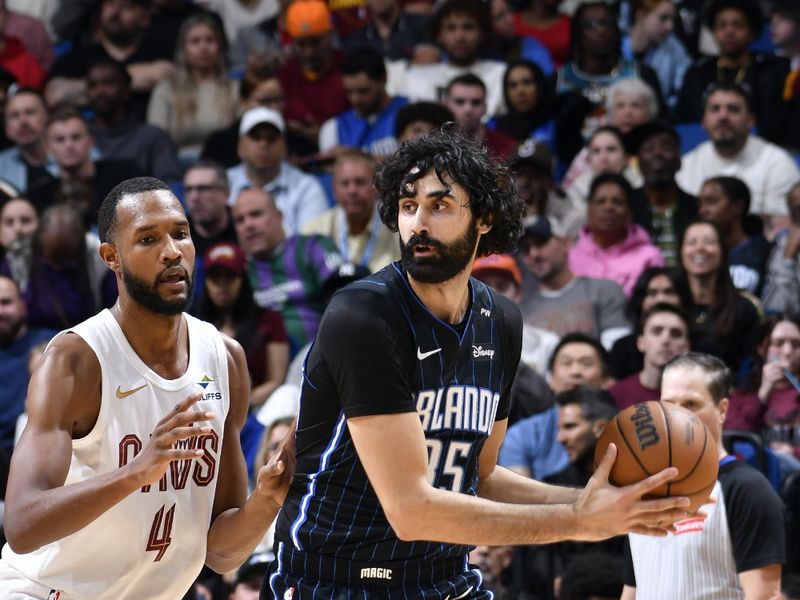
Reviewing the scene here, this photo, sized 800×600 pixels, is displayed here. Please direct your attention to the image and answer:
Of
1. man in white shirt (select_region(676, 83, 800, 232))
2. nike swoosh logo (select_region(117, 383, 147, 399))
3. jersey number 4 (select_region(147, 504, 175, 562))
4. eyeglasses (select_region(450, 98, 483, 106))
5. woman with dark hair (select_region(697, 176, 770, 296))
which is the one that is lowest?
jersey number 4 (select_region(147, 504, 175, 562))

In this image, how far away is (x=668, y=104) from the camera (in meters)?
11.0

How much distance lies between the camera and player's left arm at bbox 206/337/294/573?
4031 mm

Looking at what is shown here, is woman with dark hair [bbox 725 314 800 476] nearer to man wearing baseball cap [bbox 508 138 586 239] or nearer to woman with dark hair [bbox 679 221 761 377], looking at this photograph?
woman with dark hair [bbox 679 221 761 377]

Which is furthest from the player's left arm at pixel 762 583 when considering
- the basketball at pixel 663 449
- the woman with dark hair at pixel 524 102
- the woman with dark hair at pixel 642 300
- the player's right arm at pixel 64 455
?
the woman with dark hair at pixel 524 102

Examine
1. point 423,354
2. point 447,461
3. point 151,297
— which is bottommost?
point 447,461

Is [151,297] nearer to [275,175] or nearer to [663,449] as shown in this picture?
[663,449]

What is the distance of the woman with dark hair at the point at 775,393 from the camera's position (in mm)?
7254

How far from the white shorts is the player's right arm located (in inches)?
14.0

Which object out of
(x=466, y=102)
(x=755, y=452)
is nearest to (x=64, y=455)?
(x=755, y=452)

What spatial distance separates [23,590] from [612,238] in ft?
19.2

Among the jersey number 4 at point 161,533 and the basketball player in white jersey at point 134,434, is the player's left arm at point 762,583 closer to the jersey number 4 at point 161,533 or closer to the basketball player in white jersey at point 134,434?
the basketball player in white jersey at point 134,434

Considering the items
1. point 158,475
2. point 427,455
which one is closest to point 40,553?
point 158,475

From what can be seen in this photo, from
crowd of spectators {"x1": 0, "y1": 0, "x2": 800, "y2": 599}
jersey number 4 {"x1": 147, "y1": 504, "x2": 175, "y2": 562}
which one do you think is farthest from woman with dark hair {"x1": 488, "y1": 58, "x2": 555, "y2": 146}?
jersey number 4 {"x1": 147, "y1": 504, "x2": 175, "y2": 562}

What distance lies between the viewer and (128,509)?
3.99m
